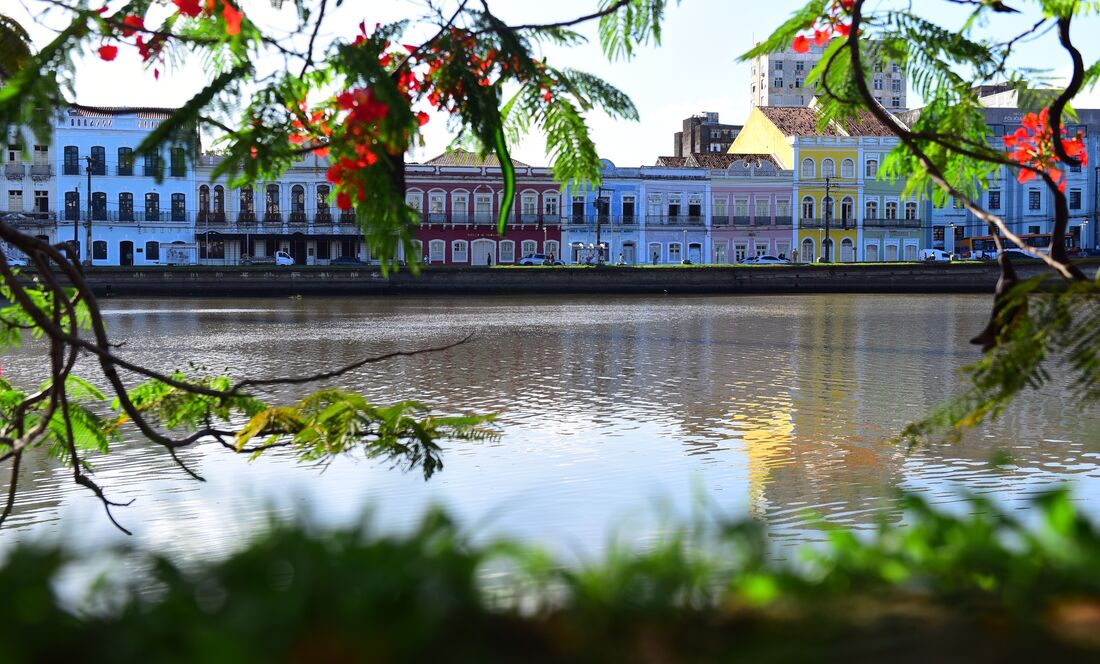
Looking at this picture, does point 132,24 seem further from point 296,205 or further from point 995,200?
point 995,200

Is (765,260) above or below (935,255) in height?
below

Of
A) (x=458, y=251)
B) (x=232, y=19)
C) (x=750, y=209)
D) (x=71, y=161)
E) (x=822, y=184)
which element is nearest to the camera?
(x=232, y=19)

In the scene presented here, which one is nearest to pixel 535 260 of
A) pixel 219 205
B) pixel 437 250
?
pixel 437 250

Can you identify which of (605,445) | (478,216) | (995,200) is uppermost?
(995,200)

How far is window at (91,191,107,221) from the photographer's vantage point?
50.4 metres

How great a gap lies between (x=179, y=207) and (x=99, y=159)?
3.65m

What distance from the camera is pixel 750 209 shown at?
2206 inches

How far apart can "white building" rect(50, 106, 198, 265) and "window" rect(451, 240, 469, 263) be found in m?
11.0

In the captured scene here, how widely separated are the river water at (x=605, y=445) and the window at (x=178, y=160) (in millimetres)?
457

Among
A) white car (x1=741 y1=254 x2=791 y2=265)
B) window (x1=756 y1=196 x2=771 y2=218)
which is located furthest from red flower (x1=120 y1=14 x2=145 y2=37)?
window (x1=756 y1=196 x2=771 y2=218)

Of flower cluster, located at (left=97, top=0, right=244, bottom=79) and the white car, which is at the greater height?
the white car

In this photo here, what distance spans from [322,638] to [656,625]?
251 mm

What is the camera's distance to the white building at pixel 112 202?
4925cm

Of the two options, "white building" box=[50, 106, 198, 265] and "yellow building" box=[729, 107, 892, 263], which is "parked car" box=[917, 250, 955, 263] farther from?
"white building" box=[50, 106, 198, 265]
